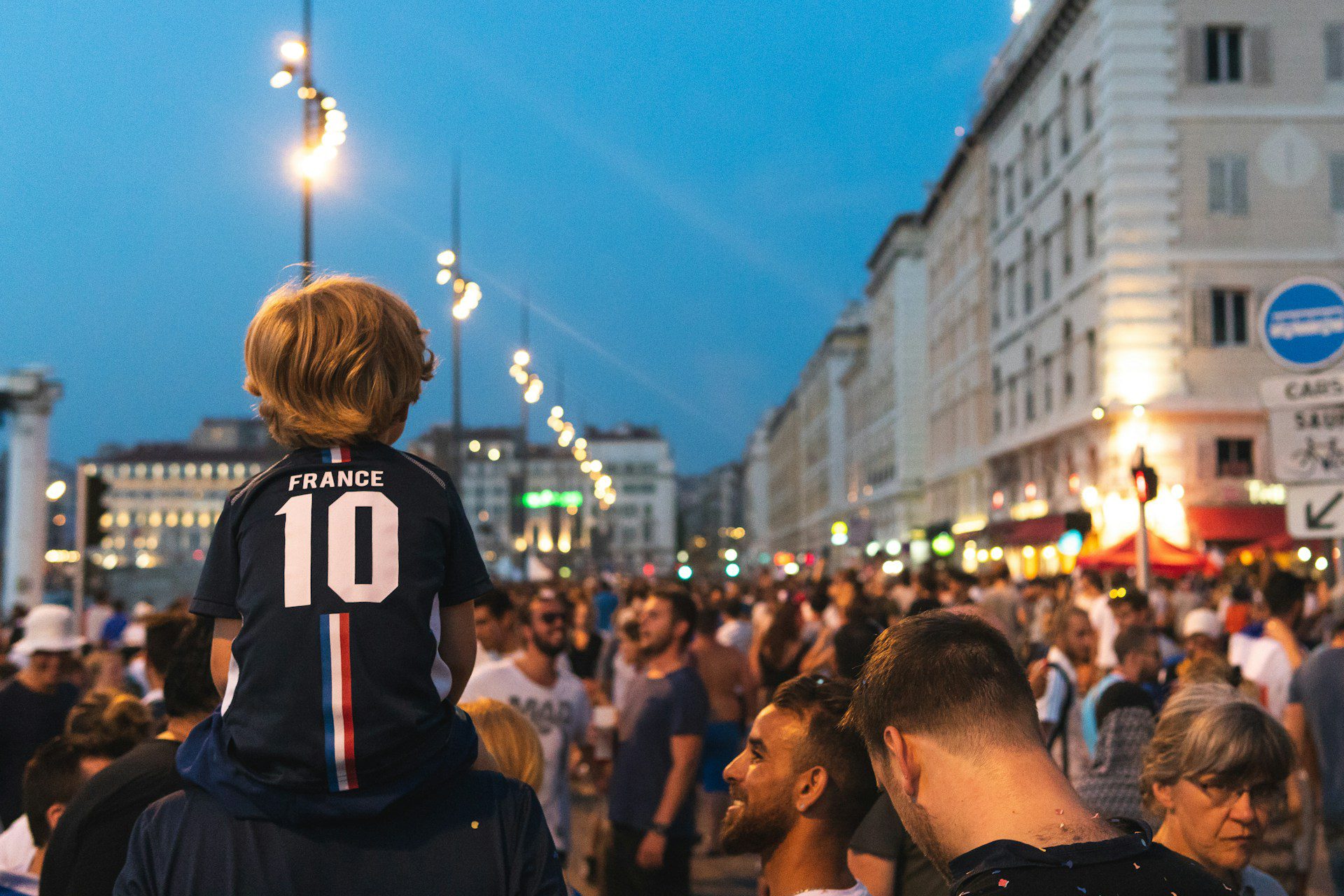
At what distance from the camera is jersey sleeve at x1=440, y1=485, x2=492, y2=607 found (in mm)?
2617

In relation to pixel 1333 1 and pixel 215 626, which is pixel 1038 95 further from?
pixel 215 626

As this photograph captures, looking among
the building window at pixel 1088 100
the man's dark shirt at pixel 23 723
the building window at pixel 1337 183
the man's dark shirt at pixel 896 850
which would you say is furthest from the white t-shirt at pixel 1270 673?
the building window at pixel 1088 100

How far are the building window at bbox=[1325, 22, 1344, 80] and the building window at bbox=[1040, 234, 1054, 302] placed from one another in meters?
9.29

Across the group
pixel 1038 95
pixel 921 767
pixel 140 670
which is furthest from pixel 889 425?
pixel 921 767

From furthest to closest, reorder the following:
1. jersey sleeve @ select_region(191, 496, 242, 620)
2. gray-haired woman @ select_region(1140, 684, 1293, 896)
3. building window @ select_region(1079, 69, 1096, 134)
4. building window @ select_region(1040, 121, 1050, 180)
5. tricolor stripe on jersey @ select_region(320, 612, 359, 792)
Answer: building window @ select_region(1040, 121, 1050, 180)
building window @ select_region(1079, 69, 1096, 134)
gray-haired woman @ select_region(1140, 684, 1293, 896)
jersey sleeve @ select_region(191, 496, 242, 620)
tricolor stripe on jersey @ select_region(320, 612, 359, 792)

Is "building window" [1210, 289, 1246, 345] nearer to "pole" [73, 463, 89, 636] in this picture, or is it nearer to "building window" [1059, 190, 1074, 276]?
"building window" [1059, 190, 1074, 276]

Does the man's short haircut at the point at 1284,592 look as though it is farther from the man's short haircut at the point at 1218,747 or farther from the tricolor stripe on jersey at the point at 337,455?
the tricolor stripe on jersey at the point at 337,455

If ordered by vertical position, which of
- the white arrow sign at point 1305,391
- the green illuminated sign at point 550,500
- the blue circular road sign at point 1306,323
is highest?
the green illuminated sign at point 550,500

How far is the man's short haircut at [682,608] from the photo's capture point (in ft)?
27.8

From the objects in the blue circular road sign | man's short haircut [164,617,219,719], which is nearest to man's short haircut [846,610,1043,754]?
man's short haircut [164,617,219,719]

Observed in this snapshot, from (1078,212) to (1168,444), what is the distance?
25.6ft

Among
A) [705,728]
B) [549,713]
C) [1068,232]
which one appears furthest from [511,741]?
[1068,232]

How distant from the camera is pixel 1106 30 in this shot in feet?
123

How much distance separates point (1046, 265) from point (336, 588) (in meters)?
44.6
